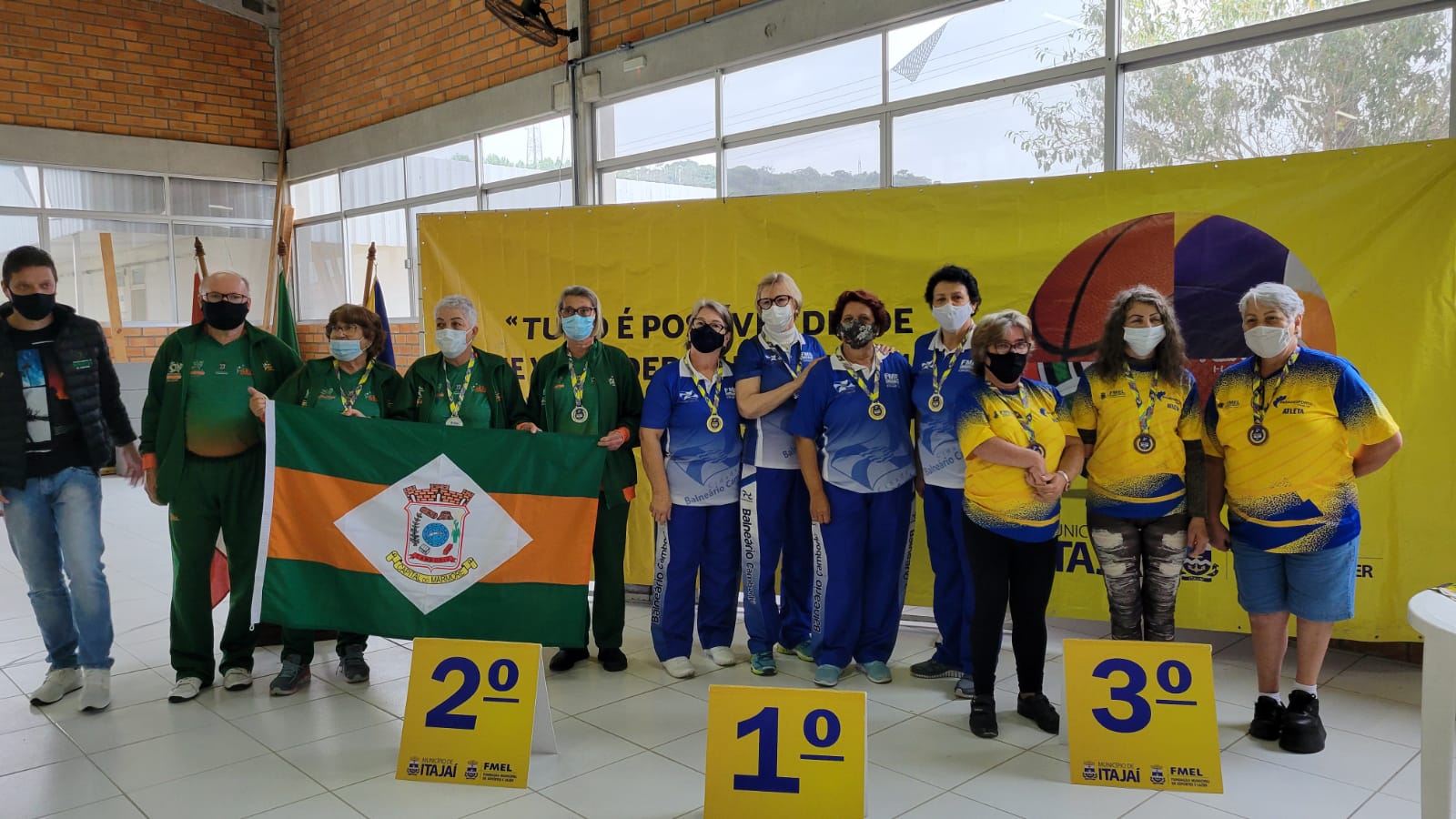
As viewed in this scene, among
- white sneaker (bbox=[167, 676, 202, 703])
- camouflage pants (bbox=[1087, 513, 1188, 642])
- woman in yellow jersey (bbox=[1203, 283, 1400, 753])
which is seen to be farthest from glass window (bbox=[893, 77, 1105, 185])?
white sneaker (bbox=[167, 676, 202, 703])

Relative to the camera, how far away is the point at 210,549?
11.6 feet

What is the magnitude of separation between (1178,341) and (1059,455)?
0.50 metres

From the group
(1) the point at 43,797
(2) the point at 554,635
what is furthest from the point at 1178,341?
(1) the point at 43,797

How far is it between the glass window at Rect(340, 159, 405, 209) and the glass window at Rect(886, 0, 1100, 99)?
5.55 metres

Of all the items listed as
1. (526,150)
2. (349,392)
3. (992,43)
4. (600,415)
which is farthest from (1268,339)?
(526,150)

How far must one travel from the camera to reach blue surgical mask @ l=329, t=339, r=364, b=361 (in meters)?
3.52

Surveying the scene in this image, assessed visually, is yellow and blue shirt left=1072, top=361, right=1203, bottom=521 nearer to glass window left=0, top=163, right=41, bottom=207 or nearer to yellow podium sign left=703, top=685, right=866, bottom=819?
yellow podium sign left=703, top=685, right=866, bottom=819

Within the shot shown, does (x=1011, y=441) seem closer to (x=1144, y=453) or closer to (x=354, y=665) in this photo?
(x=1144, y=453)

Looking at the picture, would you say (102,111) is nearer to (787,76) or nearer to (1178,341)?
(787,76)

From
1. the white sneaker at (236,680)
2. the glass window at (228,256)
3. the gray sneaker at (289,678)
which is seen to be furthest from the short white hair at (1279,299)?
the glass window at (228,256)

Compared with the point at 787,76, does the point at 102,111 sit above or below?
above

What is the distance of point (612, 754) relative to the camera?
9.82 ft

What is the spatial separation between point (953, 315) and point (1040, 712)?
135cm

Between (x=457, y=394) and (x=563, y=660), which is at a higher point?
(x=457, y=394)
